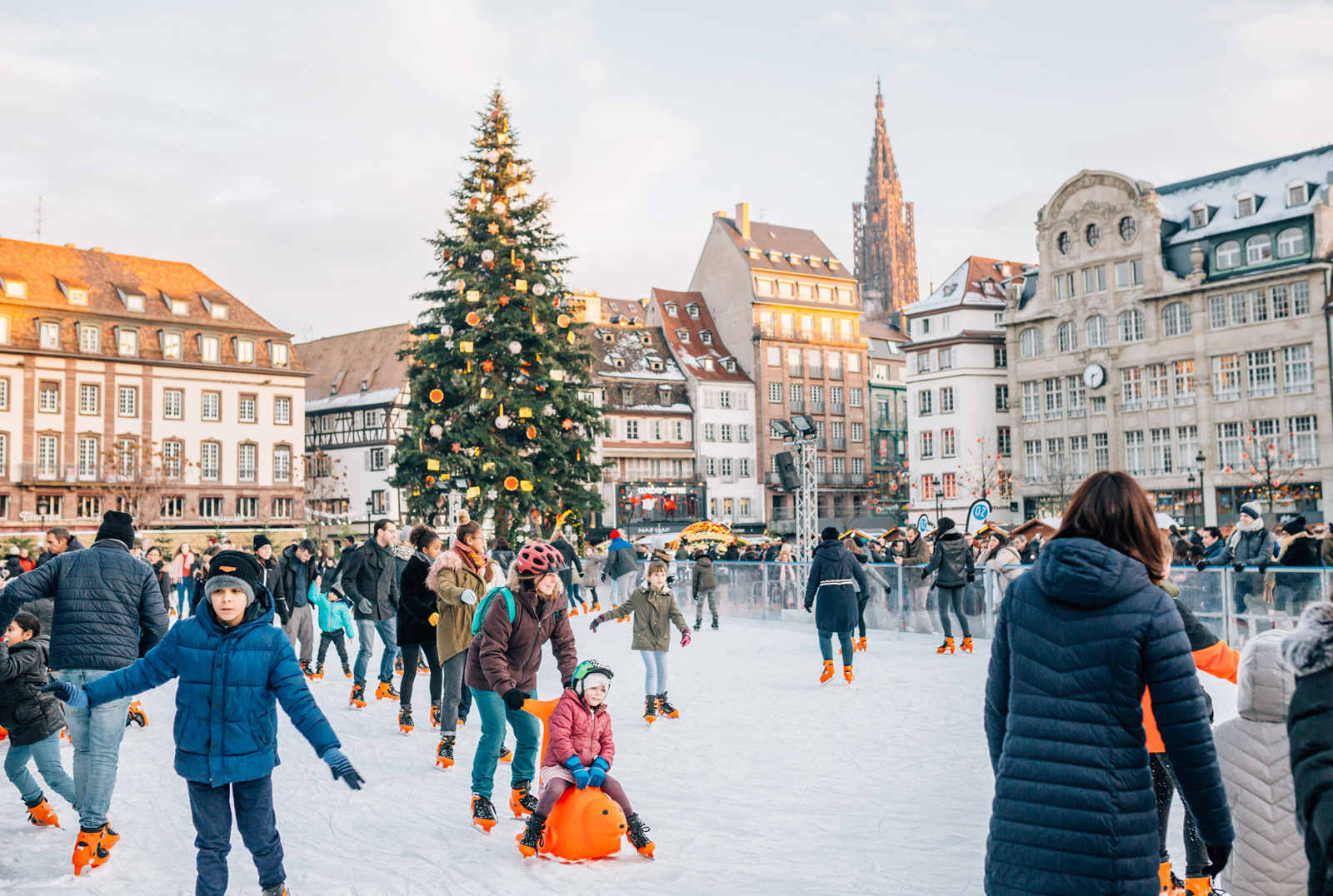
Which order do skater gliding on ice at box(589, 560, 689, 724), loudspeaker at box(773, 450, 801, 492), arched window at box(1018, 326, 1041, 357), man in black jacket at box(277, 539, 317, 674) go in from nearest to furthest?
skater gliding on ice at box(589, 560, 689, 724) < man in black jacket at box(277, 539, 317, 674) < loudspeaker at box(773, 450, 801, 492) < arched window at box(1018, 326, 1041, 357)

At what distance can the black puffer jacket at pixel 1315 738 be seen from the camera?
101 inches

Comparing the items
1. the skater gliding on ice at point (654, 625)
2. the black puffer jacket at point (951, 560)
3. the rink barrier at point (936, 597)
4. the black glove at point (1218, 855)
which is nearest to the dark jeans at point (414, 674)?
the skater gliding on ice at point (654, 625)

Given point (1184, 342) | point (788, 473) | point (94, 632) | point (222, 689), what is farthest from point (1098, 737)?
point (1184, 342)

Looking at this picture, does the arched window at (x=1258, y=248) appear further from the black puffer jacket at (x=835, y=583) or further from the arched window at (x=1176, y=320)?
the black puffer jacket at (x=835, y=583)

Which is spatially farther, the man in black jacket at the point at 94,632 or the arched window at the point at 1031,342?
the arched window at the point at 1031,342

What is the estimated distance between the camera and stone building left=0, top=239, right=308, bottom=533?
186ft

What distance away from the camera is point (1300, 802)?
8.61ft

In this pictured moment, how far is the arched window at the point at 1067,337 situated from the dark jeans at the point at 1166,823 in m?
55.3

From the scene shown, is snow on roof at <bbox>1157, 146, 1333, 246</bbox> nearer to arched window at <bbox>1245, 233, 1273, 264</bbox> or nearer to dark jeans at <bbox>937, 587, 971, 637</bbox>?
arched window at <bbox>1245, 233, 1273, 264</bbox>

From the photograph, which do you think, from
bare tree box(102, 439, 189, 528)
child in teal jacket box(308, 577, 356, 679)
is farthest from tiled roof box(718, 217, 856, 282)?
child in teal jacket box(308, 577, 356, 679)

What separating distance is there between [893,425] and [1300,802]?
8368 cm

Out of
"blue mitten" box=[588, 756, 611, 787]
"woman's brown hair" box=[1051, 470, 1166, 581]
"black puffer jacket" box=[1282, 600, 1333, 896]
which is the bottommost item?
"blue mitten" box=[588, 756, 611, 787]

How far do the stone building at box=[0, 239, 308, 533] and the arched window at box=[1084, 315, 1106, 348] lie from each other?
129 feet

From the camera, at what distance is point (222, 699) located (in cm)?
512
